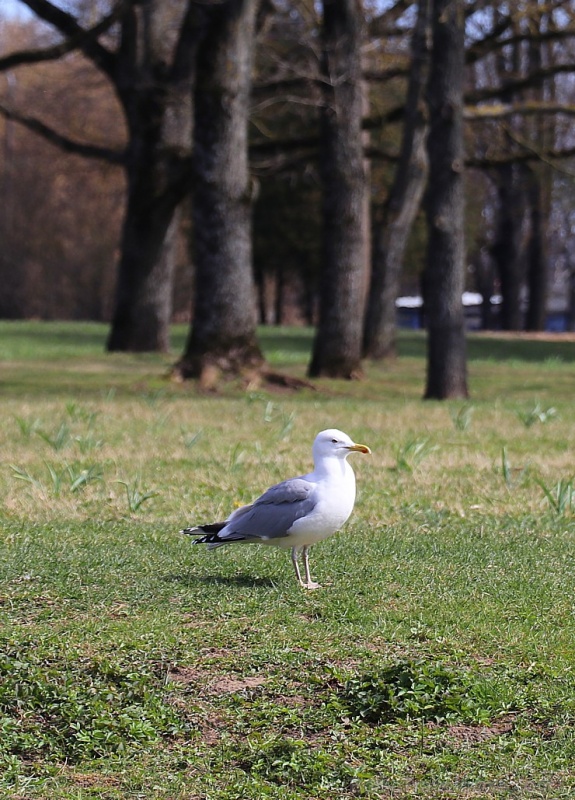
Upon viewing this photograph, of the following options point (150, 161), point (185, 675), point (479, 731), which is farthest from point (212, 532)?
point (150, 161)

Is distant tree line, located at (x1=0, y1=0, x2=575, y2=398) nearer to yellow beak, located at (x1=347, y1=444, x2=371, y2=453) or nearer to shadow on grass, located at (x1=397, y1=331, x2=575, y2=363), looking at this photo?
shadow on grass, located at (x1=397, y1=331, x2=575, y2=363)

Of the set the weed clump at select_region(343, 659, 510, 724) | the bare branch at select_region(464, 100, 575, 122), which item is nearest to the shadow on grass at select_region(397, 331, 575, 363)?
the bare branch at select_region(464, 100, 575, 122)

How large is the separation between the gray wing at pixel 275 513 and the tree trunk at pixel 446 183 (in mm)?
8933

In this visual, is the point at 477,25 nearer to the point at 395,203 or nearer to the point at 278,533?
the point at 395,203

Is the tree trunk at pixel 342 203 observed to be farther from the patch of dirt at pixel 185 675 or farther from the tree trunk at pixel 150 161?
the patch of dirt at pixel 185 675

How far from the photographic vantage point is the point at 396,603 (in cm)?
557

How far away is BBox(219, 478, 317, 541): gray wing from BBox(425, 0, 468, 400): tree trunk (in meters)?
8.93

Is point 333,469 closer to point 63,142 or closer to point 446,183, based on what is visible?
point 446,183

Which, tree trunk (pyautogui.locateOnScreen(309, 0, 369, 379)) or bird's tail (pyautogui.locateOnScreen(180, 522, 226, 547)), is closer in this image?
bird's tail (pyautogui.locateOnScreen(180, 522, 226, 547))

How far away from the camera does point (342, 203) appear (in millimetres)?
16641

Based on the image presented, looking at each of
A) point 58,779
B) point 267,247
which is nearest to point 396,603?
point 58,779

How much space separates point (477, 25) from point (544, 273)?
76.6 feet

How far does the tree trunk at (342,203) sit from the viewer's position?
16625 mm

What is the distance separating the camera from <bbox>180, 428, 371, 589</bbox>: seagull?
546 cm
